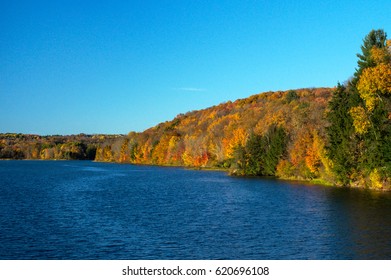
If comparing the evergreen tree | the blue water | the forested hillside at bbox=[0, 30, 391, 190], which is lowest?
the blue water

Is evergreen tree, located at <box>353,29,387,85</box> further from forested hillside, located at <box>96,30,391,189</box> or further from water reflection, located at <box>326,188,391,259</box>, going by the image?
water reflection, located at <box>326,188,391,259</box>

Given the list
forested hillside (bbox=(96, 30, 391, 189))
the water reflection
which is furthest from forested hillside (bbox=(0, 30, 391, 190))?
the water reflection

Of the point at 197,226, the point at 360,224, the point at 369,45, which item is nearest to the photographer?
the point at 197,226

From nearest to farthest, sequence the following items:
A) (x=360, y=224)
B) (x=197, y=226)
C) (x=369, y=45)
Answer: (x=197, y=226) → (x=360, y=224) → (x=369, y=45)

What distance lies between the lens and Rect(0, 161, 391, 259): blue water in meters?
31.2

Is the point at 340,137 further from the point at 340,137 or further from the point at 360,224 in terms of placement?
the point at 360,224

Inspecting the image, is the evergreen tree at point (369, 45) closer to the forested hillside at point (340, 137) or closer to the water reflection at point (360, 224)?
the forested hillside at point (340, 137)

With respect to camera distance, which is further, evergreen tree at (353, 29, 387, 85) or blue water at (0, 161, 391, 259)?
evergreen tree at (353, 29, 387, 85)

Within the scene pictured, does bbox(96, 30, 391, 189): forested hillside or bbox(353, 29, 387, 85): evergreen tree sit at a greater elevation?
bbox(353, 29, 387, 85): evergreen tree

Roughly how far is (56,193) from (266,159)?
168ft

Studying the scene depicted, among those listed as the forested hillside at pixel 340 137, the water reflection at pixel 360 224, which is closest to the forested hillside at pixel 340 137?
the forested hillside at pixel 340 137

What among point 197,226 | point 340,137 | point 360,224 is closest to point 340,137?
point 340,137

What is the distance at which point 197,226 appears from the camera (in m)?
40.5
